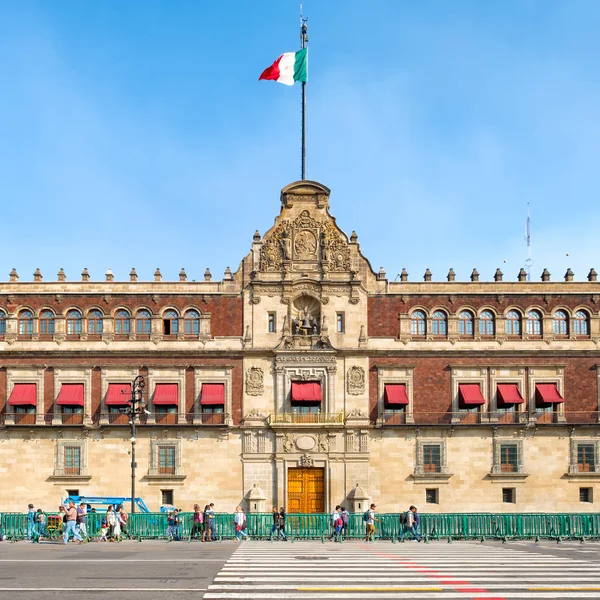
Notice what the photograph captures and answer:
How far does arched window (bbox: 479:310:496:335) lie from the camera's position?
51.5 metres

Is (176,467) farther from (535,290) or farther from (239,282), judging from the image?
(535,290)

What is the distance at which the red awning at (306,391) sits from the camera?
49562mm

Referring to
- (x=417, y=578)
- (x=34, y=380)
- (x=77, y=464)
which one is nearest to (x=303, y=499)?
(x=77, y=464)

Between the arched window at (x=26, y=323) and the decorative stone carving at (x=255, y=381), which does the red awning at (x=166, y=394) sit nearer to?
the decorative stone carving at (x=255, y=381)

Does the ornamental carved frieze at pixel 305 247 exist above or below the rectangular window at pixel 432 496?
above

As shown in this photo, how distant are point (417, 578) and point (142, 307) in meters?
33.2

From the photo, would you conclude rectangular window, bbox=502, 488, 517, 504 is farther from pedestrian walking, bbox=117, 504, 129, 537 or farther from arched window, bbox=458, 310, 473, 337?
pedestrian walking, bbox=117, 504, 129, 537

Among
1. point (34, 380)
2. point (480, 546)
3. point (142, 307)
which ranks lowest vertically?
point (480, 546)

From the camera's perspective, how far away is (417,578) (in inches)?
815

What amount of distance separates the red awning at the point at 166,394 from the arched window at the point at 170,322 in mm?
3130

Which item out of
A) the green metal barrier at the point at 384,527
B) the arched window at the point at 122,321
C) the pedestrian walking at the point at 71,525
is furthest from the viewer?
the arched window at the point at 122,321

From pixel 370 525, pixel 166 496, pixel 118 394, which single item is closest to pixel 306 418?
pixel 166 496

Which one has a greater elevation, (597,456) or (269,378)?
(269,378)

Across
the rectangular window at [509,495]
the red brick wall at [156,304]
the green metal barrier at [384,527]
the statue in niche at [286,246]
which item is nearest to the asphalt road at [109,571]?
the green metal barrier at [384,527]
